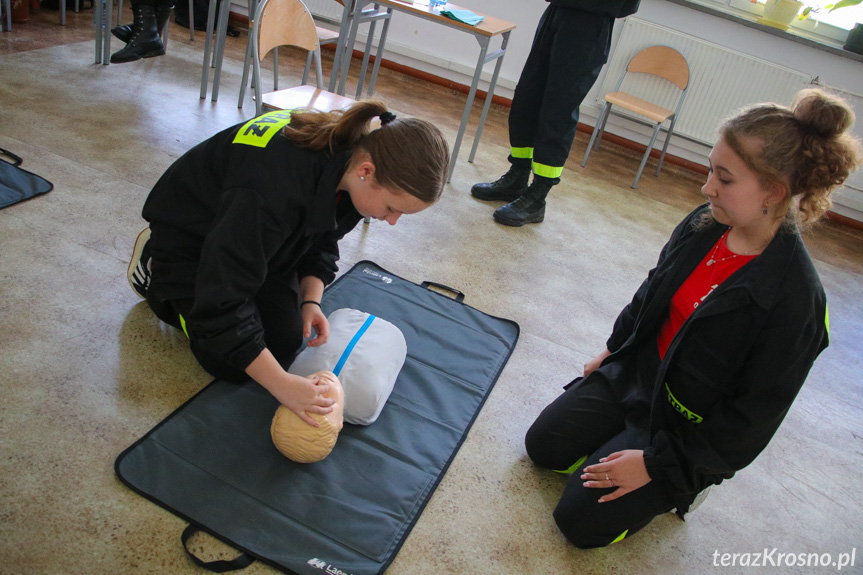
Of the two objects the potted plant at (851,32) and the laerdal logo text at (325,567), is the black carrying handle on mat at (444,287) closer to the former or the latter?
the laerdal logo text at (325,567)

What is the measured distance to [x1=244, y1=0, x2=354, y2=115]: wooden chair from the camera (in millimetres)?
2438

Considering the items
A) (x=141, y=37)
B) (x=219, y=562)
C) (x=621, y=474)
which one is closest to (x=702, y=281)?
(x=621, y=474)

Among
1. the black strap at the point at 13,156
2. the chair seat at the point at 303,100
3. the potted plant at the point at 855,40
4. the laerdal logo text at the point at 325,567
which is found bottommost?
the laerdal logo text at the point at 325,567

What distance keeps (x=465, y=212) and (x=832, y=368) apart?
174 cm

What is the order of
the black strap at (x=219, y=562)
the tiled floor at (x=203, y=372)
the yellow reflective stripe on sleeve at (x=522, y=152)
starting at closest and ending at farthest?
the black strap at (x=219, y=562) < the tiled floor at (x=203, y=372) < the yellow reflective stripe on sleeve at (x=522, y=152)

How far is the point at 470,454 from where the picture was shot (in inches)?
69.5

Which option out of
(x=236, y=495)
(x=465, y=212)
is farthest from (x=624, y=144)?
(x=236, y=495)

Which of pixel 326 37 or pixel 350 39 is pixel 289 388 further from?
pixel 326 37

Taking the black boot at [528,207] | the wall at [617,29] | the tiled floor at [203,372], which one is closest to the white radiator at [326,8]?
the wall at [617,29]

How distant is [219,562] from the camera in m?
1.29

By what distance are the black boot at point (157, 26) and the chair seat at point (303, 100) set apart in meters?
1.73

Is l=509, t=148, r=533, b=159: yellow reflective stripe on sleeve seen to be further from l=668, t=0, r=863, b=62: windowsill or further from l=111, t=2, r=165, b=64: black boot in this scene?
l=111, t=2, r=165, b=64: black boot

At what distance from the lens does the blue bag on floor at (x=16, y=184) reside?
7.29 ft

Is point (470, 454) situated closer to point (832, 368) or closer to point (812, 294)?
point (812, 294)
